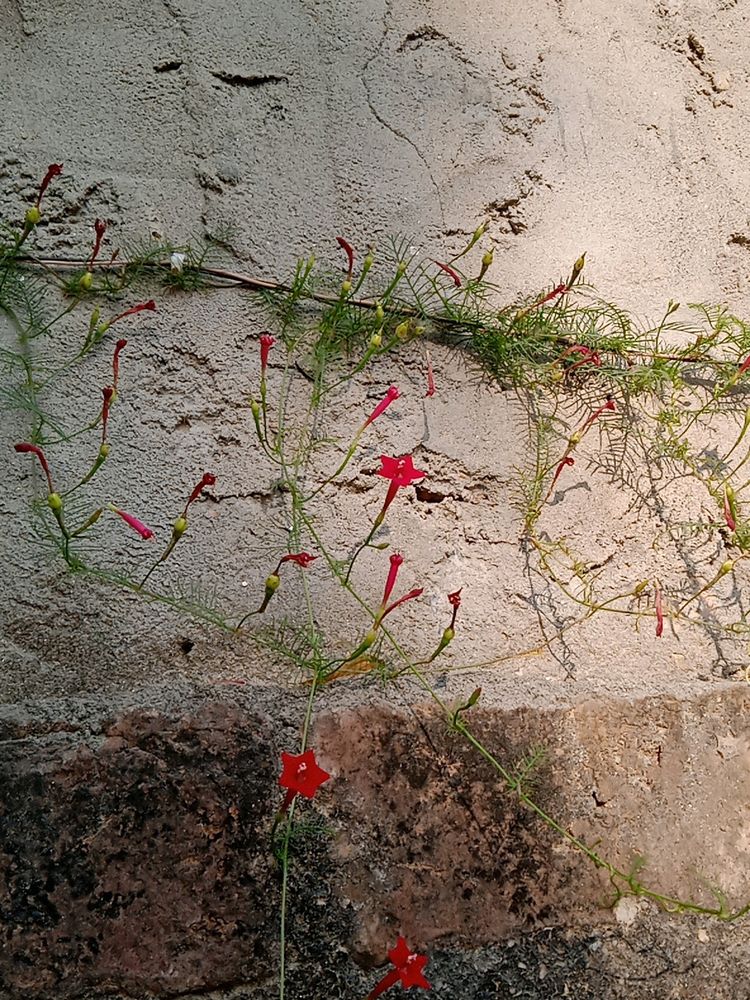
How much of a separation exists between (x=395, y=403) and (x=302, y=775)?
0.51 metres

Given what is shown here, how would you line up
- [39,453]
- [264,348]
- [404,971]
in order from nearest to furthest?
[404,971], [39,453], [264,348]

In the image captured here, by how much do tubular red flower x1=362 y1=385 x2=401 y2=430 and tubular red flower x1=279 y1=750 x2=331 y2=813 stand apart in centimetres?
43

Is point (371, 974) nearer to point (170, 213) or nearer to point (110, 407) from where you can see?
point (110, 407)

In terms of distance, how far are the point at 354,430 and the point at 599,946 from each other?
2.21 feet

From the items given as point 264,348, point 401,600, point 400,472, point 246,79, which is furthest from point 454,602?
point 246,79

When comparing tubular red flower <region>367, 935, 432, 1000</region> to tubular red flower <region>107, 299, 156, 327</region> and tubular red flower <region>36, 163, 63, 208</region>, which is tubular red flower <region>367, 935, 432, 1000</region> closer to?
tubular red flower <region>107, 299, 156, 327</region>

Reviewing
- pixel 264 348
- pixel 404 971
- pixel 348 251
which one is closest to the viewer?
pixel 404 971

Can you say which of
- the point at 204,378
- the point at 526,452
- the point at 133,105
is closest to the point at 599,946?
the point at 526,452

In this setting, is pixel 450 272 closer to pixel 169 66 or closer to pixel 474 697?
pixel 169 66

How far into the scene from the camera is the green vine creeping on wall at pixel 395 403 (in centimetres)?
113

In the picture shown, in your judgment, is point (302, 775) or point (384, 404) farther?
point (384, 404)

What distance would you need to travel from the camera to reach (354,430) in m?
1.27

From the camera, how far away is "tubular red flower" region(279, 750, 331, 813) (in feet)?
3.24

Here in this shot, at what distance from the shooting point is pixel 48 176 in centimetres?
120
